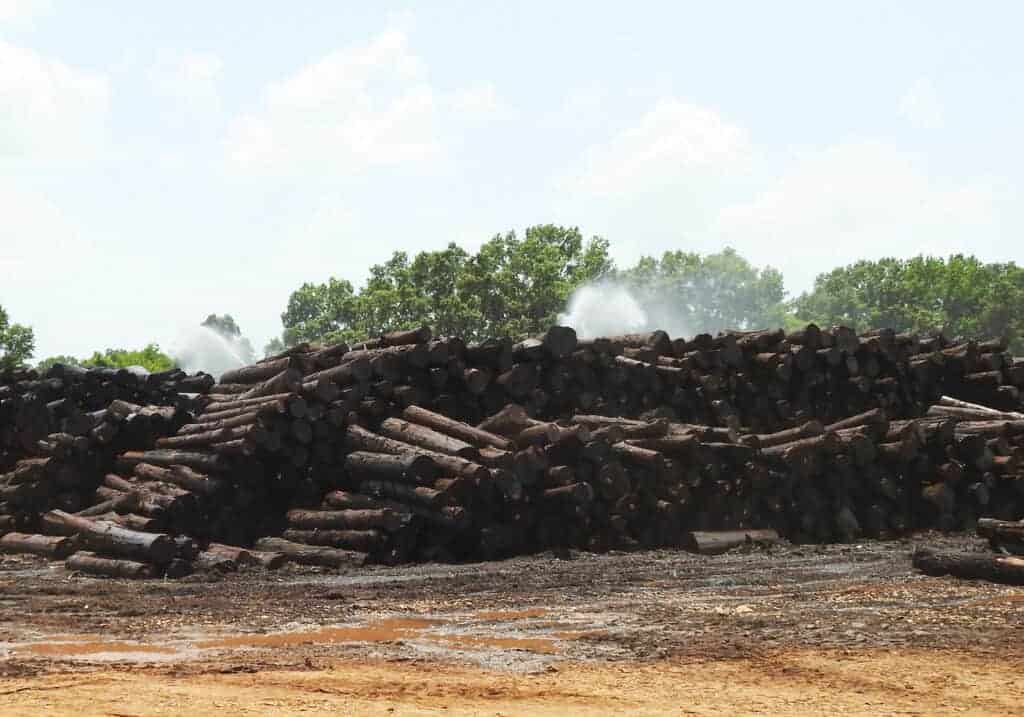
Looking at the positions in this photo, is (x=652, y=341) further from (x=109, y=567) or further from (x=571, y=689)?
(x=571, y=689)

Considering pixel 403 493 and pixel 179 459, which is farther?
pixel 179 459

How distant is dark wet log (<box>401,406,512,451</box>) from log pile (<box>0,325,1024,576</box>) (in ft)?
0.12

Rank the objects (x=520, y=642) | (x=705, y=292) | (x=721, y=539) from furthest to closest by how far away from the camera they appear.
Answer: (x=705, y=292) → (x=721, y=539) → (x=520, y=642)

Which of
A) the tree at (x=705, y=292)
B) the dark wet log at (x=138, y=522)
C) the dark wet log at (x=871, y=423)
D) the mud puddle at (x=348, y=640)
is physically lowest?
the mud puddle at (x=348, y=640)

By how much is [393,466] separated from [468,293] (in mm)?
44161

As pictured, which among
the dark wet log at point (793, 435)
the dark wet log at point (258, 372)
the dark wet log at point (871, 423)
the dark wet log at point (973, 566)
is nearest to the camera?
the dark wet log at point (973, 566)

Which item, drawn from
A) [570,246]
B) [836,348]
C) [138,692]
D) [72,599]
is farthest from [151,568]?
[570,246]

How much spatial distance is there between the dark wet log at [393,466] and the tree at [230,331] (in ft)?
277

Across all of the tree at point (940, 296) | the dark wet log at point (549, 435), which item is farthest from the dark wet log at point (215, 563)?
the tree at point (940, 296)

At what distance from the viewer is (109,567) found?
1509 centimetres

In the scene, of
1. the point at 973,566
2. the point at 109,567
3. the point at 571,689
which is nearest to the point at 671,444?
the point at 973,566

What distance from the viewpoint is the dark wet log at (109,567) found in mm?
14844

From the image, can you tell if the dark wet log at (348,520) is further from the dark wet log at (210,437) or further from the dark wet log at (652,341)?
the dark wet log at (652,341)

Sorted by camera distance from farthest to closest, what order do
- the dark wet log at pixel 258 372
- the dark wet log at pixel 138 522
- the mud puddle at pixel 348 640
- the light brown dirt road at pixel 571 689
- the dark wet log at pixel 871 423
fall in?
the dark wet log at pixel 258 372 < the dark wet log at pixel 871 423 < the dark wet log at pixel 138 522 < the mud puddle at pixel 348 640 < the light brown dirt road at pixel 571 689
